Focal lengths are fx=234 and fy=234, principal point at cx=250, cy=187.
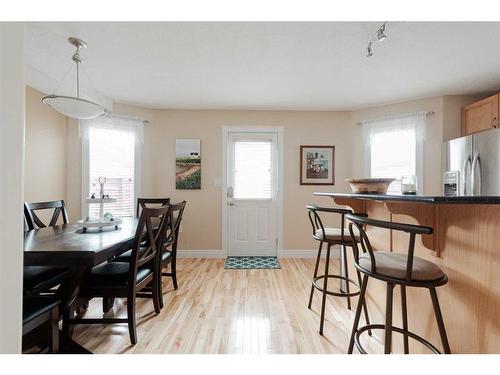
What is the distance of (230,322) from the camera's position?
75.5 inches

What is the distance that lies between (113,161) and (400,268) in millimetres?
3674

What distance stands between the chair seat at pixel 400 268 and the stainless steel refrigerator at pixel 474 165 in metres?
2.04

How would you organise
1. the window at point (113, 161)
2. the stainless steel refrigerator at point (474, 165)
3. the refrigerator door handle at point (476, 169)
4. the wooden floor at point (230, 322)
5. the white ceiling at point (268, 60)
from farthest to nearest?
the window at point (113, 161) → the refrigerator door handle at point (476, 169) → the stainless steel refrigerator at point (474, 165) → the white ceiling at point (268, 60) → the wooden floor at point (230, 322)

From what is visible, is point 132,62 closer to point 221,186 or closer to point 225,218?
point 221,186

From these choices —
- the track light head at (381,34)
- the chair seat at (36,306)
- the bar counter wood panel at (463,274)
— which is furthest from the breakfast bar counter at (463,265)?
the chair seat at (36,306)

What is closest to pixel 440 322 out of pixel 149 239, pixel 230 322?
pixel 230 322

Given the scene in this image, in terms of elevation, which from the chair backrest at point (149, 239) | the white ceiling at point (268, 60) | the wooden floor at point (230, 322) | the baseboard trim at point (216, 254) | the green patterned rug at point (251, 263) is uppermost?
the white ceiling at point (268, 60)

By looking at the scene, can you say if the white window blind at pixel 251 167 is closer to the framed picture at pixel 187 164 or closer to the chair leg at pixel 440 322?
the framed picture at pixel 187 164

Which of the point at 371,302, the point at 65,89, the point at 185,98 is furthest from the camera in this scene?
the point at 185,98

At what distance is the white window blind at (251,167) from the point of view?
12.3 ft

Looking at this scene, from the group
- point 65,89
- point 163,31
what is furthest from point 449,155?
point 65,89

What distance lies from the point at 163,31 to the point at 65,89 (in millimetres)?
1850

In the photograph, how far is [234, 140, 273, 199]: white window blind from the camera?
12.3 ft
